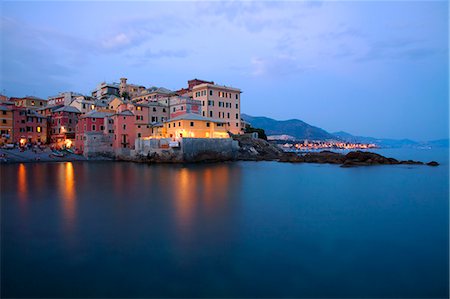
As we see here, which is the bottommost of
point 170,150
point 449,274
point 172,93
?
point 449,274

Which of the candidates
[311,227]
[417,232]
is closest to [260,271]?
[311,227]

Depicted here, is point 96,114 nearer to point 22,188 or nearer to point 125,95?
point 125,95

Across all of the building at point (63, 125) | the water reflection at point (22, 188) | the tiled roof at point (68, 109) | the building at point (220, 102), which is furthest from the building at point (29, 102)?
the water reflection at point (22, 188)

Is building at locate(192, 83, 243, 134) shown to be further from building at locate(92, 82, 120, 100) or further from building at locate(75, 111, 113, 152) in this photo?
building at locate(92, 82, 120, 100)

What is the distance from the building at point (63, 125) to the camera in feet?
178

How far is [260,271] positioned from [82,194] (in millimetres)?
16038

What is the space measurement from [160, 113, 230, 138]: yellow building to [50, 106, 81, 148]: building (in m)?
20.9

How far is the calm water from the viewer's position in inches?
305

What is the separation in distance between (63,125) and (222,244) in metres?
54.9

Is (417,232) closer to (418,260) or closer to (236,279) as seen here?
(418,260)

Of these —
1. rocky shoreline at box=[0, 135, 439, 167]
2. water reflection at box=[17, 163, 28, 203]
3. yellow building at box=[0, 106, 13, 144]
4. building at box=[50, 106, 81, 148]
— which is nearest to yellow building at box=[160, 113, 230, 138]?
rocky shoreline at box=[0, 135, 439, 167]

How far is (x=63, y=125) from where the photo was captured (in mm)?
55688

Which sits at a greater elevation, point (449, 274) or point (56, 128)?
point (56, 128)

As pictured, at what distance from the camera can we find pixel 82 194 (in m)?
20.3
